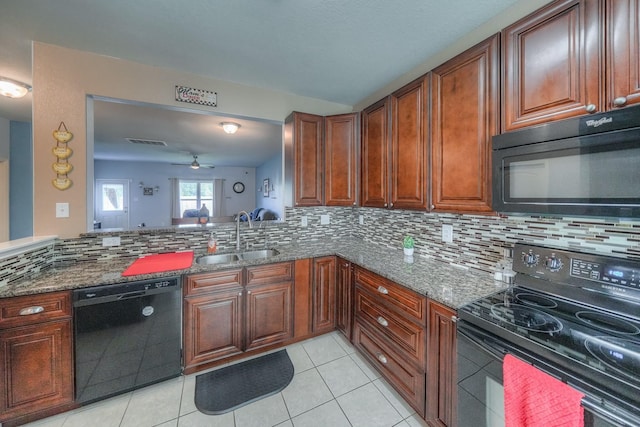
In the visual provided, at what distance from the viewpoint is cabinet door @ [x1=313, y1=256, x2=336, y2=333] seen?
2.30 meters

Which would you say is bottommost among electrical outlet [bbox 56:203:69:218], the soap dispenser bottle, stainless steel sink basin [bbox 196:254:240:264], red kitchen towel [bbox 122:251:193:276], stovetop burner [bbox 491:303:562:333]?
stovetop burner [bbox 491:303:562:333]

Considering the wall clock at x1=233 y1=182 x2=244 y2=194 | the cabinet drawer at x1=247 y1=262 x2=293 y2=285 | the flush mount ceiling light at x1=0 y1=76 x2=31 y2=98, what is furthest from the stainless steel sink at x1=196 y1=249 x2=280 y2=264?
the wall clock at x1=233 y1=182 x2=244 y2=194

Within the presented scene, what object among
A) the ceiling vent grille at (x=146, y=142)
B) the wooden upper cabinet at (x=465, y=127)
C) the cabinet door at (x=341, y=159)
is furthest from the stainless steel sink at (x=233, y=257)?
the ceiling vent grille at (x=146, y=142)

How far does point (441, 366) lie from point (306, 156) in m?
2.06

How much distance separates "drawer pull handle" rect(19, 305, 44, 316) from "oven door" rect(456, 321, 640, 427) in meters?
2.39

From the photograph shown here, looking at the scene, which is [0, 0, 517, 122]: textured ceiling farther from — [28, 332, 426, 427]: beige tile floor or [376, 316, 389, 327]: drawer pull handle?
[28, 332, 426, 427]: beige tile floor

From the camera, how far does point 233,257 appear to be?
2.42 m

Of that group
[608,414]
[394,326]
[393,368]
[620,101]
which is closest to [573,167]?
[620,101]

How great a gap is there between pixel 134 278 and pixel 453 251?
2.35m

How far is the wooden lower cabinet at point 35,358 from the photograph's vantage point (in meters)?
1.38

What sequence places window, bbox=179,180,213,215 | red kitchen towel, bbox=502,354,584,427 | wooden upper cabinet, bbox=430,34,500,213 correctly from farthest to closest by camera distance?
1. window, bbox=179,180,213,215
2. wooden upper cabinet, bbox=430,34,500,213
3. red kitchen towel, bbox=502,354,584,427

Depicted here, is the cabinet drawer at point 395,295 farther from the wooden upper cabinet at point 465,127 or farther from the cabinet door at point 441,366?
the wooden upper cabinet at point 465,127

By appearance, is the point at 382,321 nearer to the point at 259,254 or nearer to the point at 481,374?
the point at 481,374

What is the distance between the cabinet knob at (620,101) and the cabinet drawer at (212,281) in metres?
2.29
